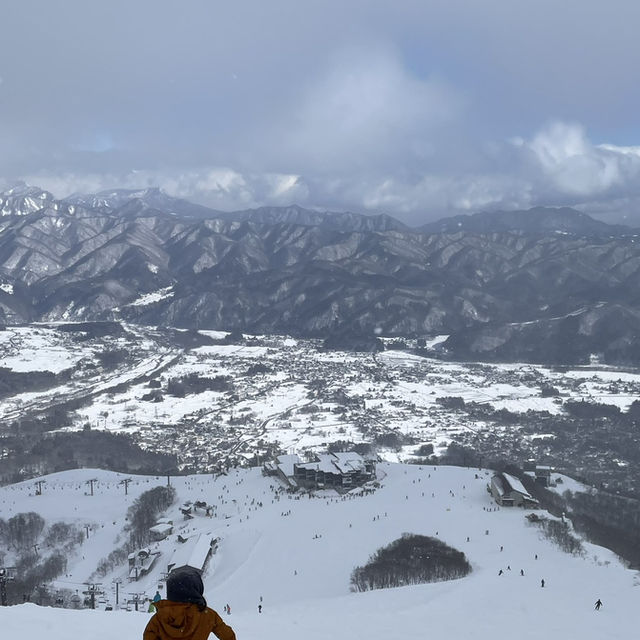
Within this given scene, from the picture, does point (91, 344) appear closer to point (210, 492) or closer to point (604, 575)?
point (210, 492)

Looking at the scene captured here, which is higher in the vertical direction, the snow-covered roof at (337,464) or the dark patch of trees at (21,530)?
the snow-covered roof at (337,464)

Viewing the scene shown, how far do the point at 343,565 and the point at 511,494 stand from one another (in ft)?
53.8

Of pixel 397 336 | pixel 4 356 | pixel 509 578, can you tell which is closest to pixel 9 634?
pixel 509 578

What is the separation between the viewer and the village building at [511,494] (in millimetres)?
43188

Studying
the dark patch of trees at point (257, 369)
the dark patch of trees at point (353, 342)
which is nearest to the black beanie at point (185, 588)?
the dark patch of trees at point (257, 369)

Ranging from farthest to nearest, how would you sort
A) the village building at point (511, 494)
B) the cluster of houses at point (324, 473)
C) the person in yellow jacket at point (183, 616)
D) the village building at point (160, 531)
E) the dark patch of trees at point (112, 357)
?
1. the dark patch of trees at point (112, 357)
2. the cluster of houses at point (324, 473)
3. the village building at point (511, 494)
4. the village building at point (160, 531)
5. the person in yellow jacket at point (183, 616)

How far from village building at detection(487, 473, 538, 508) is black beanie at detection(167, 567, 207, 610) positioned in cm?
4201

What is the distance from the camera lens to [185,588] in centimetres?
526

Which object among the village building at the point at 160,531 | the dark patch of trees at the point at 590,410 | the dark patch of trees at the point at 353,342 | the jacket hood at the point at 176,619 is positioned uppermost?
the dark patch of trees at the point at 353,342

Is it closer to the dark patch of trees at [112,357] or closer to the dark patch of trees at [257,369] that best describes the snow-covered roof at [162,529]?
the dark patch of trees at [257,369]

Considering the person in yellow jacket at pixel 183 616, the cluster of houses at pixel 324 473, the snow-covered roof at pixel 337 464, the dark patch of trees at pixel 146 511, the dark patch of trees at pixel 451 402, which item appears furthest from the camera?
the dark patch of trees at pixel 451 402

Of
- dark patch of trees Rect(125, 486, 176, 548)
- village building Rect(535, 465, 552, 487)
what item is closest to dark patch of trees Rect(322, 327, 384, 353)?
village building Rect(535, 465, 552, 487)

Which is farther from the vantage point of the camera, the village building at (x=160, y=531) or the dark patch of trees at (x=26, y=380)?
the dark patch of trees at (x=26, y=380)

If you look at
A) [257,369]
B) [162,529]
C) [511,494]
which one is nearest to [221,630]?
[162,529]
